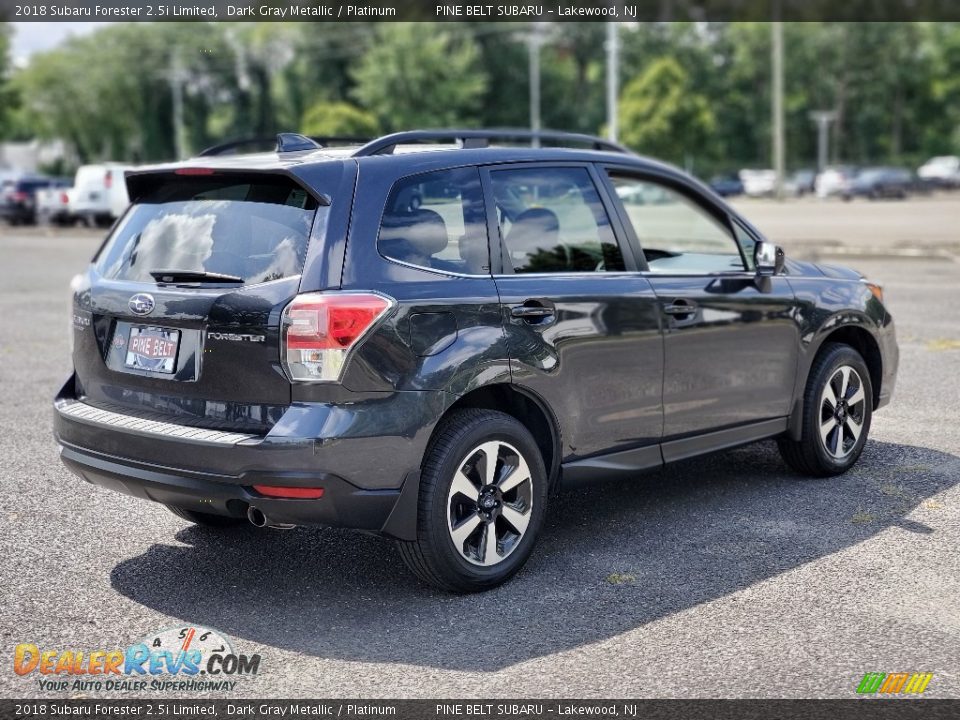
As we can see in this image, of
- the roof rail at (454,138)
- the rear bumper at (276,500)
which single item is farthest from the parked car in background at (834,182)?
the rear bumper at (276,500)

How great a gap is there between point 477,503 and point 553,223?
1.38 meters

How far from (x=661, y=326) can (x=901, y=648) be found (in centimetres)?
189

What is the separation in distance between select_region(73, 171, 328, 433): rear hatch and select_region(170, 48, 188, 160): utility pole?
71.9 meters

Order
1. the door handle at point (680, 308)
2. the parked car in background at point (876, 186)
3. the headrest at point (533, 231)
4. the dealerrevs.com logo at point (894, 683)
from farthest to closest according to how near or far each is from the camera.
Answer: the parked car in background at point (876, 186), the door handle at point (680, 308), the headrest at point (533, 231), the dealerrevs.com logo at point (894, 683)

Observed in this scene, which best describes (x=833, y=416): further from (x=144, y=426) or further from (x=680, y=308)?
(x=144, y=426)

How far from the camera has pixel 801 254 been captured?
73.0 ft

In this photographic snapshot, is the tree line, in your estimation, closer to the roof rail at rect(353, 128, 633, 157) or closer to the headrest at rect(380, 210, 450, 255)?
the roof rail at rect(353, 128, 633, 157)

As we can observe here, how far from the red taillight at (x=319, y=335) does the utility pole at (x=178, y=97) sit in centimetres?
7281

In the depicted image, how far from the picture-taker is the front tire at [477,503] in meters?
4.61

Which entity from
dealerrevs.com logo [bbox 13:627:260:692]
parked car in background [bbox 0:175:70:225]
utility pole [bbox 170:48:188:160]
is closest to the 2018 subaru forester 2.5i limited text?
dealerrevs.com logo [bbox 13:627:260:692]

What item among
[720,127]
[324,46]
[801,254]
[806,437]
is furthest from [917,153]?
[806,437]

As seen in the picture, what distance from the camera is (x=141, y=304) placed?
477 cm

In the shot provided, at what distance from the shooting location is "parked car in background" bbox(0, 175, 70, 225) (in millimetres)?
38562

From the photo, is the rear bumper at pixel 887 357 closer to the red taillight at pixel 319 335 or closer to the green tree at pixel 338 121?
the red taillight at pixel 319 335
